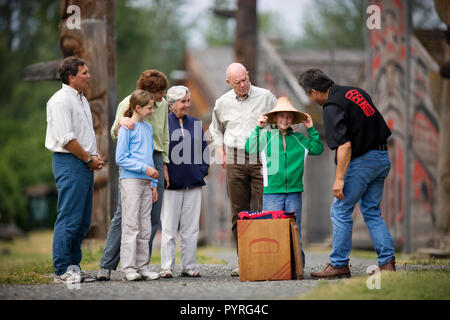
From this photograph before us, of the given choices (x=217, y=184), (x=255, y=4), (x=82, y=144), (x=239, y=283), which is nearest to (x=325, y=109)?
(x=239, y=283)

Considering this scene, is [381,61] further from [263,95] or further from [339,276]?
[339,276]

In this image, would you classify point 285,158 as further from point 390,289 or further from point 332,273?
point 390,289

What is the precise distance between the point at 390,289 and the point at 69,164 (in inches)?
120

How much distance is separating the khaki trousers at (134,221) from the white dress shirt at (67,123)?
543 millimetres

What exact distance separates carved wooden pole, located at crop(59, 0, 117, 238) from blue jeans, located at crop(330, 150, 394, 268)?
418 centimetres

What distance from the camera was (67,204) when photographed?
7.21m

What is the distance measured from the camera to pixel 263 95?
8.20 m

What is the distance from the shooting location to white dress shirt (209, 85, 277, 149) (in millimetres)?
8133

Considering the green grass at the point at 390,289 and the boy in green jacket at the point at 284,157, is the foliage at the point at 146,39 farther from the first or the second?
the green grass at the point at 390,289

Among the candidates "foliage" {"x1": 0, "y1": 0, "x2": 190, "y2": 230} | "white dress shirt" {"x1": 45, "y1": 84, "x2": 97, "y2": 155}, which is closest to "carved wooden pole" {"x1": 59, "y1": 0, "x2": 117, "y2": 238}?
"white dress shirt" {"x1": 45, "y1": 84, "x2": 97, "y2": 155}

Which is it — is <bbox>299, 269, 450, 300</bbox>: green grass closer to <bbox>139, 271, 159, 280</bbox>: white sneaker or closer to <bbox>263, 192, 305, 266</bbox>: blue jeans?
<bbox>263, 192, 305, 266</bbox>: blue jeans

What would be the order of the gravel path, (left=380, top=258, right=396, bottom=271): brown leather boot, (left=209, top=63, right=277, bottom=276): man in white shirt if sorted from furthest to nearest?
(left=209, top=63, right=277, bottom=276): man in white shirt, (left=380, top=258, right=396, bottom=271): brown leather boot, the gravel path

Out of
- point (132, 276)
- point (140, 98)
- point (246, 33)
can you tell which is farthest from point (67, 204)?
point (246, 33)

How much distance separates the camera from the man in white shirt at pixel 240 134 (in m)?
8.11
